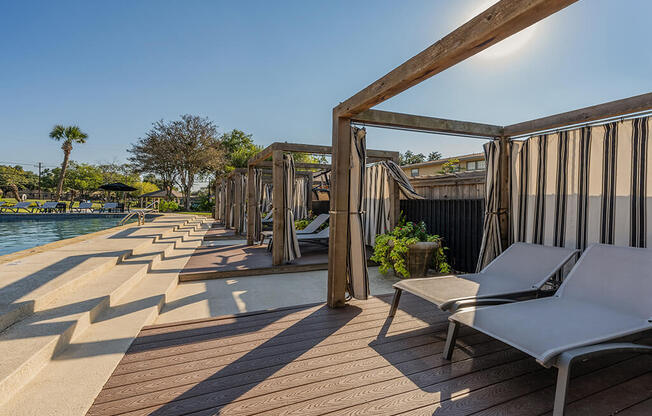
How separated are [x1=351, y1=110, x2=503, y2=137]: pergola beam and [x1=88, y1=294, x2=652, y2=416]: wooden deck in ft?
7.48

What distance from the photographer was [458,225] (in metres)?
5.30

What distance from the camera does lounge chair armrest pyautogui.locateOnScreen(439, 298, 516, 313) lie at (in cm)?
256

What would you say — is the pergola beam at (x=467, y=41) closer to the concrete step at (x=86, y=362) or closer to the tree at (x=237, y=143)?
the concrete step at (x=86, y=362)

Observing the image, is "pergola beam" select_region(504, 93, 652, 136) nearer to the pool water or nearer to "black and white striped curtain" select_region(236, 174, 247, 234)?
"black and white striped curtain" select_region(236, 174, 247, 234)

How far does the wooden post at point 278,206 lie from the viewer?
5447 millimetres

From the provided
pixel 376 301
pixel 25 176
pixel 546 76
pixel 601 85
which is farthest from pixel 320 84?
pixel 25 176

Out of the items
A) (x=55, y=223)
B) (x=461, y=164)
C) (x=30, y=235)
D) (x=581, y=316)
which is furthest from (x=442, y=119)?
(x=55, y=223)

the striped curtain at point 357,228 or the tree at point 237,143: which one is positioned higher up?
the tree at point 237,143

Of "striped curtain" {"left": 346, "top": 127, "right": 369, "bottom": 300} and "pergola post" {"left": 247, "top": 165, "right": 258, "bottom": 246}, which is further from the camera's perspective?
"pergola post" {"left": 247, "top": 165, "right": 258, "bottom": 246}

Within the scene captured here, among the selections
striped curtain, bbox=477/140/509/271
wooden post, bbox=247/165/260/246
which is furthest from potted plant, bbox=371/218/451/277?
wooden post, bbox=247/165/260/246

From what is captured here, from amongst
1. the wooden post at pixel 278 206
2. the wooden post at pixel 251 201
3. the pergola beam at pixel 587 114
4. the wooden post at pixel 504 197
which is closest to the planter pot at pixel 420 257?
the wooden post at pixel 504 197

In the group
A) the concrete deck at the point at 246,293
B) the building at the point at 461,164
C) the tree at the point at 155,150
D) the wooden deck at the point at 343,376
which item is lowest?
the concrete deck at the point at 246,293

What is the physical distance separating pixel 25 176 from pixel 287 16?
5012 cm

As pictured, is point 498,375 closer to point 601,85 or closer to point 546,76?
point 601,85
